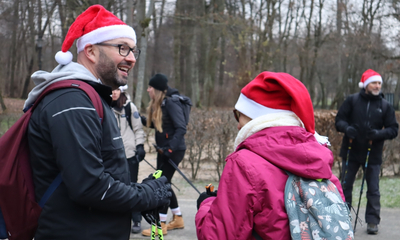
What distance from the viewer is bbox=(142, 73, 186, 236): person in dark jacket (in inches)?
203

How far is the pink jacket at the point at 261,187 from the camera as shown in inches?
74.5

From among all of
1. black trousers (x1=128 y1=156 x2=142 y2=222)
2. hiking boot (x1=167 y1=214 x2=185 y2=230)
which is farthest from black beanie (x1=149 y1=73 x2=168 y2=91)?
hiking boot (x1=167 y1=214 x2=185 y2=230)

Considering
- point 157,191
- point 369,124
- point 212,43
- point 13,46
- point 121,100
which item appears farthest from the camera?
point 212,43

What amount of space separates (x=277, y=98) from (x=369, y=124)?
3592 millimetres

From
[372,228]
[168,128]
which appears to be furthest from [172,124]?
[372,228]

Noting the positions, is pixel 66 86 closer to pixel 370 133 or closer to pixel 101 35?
pixel 101 35

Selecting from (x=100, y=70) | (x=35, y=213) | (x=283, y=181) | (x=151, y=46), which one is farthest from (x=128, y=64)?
(x=151, y=46)

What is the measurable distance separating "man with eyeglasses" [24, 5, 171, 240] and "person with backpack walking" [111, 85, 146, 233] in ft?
9.05

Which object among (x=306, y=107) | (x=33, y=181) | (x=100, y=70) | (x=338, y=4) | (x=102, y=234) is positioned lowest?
(x=102, y=234)

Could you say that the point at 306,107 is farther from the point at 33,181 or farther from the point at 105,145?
the point at 33,181

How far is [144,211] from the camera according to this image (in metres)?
2.20

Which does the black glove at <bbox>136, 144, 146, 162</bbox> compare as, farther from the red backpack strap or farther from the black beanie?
the red backpack strap

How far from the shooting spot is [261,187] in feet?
6.24

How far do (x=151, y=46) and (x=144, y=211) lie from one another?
113 ft
